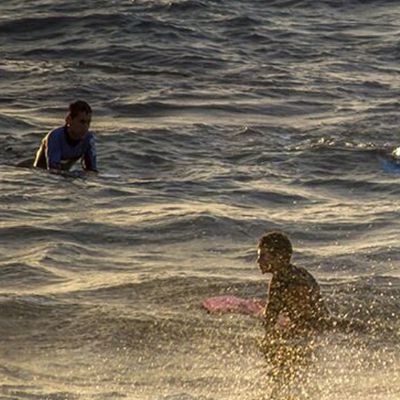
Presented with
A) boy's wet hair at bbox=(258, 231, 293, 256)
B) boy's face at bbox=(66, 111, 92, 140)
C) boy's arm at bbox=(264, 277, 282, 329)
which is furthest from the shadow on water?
boy's face at bbox=(66, 111, 92, 140)

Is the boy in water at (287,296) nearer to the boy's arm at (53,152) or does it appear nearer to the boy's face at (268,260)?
the boy's face at (268,260)

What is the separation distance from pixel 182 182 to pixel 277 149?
2.20 meters

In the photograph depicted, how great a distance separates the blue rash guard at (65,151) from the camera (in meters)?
14.4

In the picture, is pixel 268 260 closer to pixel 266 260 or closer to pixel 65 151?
pixel 266 260

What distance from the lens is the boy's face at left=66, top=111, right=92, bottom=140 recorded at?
14.2 metres

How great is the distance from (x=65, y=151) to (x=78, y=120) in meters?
0.52

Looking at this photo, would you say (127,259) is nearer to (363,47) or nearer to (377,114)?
(377,114)

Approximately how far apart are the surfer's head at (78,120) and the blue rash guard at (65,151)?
0.28ft

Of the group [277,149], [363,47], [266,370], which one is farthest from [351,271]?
[363,47]

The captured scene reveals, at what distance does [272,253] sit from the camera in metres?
9.62

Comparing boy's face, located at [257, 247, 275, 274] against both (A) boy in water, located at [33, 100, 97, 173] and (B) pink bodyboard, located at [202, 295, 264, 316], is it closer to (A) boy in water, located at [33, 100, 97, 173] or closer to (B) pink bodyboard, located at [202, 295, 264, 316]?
(B) pink bodyboard, located at [202, 295, 264, 316]

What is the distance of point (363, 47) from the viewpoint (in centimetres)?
2414

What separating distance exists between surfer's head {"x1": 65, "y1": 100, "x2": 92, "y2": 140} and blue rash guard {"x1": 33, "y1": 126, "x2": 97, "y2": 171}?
9 centimetres

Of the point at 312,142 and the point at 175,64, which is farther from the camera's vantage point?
the point at 175,64
